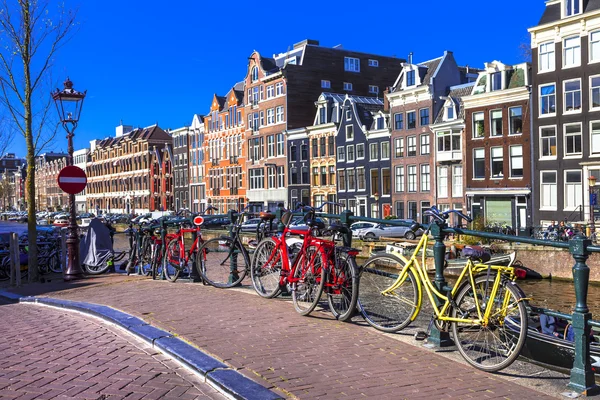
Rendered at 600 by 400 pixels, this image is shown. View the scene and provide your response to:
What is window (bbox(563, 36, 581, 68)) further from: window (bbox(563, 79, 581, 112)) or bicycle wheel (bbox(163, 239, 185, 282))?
bicycle wheel (bbox(163, 239, 185, 282))

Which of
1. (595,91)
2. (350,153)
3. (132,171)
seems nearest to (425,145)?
(350,153)

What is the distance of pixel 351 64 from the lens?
60.6 m

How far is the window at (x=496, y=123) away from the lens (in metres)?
37.3

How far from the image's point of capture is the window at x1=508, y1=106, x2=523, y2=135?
119 feet

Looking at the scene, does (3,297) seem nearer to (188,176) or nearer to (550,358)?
(550,358)

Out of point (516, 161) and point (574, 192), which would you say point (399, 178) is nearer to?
point (516, 161)

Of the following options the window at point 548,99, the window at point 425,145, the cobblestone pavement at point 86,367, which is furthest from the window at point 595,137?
the cobblestone pavement at point 86,367

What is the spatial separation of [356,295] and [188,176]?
70955 mm

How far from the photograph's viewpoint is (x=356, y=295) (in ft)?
20.1

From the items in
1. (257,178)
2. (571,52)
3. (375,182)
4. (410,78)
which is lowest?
(375,182)

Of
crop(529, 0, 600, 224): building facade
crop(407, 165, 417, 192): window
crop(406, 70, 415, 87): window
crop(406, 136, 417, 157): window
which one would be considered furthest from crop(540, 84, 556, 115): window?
crop(406, 70, 415, 87): window

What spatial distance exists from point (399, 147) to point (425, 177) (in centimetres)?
328

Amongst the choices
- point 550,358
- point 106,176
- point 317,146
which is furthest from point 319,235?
point 106,176

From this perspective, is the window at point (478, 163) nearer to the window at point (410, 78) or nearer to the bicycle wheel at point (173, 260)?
the window at point (410, 78)
